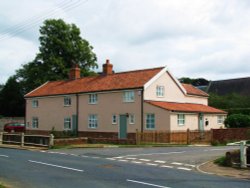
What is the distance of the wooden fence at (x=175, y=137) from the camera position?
33219 mm

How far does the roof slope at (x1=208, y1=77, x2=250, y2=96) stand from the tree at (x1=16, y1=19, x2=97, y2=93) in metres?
31.2

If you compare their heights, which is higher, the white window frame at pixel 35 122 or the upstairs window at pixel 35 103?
the upstairs window at pixel 35 103

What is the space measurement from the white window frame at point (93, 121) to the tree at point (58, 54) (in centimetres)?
2273

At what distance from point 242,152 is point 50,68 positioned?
166 ft

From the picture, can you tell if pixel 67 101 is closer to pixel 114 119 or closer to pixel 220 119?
pixel 114 119

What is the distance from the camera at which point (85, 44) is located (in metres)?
68.5

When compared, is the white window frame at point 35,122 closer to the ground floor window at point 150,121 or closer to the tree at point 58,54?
the tree at point 58,54

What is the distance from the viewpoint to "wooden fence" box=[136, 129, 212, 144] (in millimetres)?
33219

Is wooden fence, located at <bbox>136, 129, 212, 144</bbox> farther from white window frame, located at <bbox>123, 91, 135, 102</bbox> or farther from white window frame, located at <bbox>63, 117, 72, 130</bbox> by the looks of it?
white window frame, located at <bbox>63, 117, 72, 130</bbox>

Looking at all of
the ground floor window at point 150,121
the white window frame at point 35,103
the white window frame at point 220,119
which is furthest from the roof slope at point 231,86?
the ground floor window at point 150,121

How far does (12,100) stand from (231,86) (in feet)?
151

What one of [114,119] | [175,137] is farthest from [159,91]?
[175,137]

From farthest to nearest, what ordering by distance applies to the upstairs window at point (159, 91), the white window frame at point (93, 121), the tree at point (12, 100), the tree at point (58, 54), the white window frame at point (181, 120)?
the tree at point (12, 100) → the tree at point (58, 54) → the white window frame at point (93, 121) → the upstairs window at point (159, 91) → the white window frame at point (181, 120)

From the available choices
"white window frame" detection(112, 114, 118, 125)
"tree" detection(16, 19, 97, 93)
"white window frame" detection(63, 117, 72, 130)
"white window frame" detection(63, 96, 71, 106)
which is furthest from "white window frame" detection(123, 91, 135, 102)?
"tree" detection(16, 19, 97, 93)
